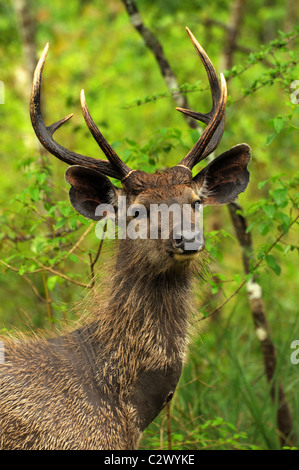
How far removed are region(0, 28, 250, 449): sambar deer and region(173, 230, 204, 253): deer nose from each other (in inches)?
0.8

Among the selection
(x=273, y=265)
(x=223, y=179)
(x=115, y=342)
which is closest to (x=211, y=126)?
(x=223, y=179)

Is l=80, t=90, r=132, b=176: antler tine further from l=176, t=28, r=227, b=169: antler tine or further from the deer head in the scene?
l=176, t=28, r=227, b=169: antler tine

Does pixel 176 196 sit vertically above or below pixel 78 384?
above

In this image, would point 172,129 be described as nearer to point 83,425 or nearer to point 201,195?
point 201,195

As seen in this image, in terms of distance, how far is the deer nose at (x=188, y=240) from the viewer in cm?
367

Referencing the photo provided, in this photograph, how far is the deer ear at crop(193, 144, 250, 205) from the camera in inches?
170

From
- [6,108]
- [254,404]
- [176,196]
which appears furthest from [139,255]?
[6,108]

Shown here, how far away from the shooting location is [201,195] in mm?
4395

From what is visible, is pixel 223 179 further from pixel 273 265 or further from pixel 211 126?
pixel 273 265

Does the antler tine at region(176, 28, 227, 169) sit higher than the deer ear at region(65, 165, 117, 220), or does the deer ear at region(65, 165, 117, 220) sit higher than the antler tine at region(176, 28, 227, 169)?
the antler tine at region(176, 28, 227, 169)

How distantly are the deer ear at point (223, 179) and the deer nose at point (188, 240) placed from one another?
0.70 m

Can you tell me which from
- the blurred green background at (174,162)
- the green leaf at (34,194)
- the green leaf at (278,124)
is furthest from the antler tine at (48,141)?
the green leaf at (278,124)

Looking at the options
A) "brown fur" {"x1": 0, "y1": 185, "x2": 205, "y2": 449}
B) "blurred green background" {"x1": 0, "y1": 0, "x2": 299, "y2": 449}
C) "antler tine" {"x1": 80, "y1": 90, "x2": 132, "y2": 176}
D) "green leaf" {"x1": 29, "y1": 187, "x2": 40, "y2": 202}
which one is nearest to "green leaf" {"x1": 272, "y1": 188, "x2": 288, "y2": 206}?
"blurred green background" {"x1": 0, "y1": 0, "x2": 299, "y2": 449}

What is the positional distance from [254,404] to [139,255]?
2401 mm
